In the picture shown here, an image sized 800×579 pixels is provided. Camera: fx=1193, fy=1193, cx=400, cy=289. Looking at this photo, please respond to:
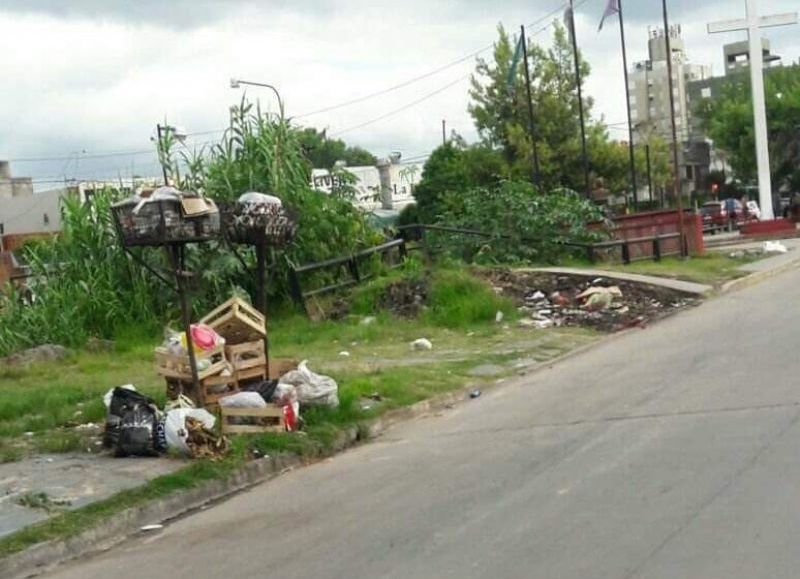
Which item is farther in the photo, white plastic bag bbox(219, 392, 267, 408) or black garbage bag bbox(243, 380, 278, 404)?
black garbage bag bbox(243, 380, 278, 404)

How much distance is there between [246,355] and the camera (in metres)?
13.4

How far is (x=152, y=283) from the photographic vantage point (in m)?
23.0

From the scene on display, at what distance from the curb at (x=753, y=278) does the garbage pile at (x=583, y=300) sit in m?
2.12

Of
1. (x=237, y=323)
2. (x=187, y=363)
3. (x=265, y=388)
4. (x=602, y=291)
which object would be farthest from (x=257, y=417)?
(x=602, y=291)

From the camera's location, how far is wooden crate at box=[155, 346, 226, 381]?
1273 cm

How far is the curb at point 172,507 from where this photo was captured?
27.5 feet

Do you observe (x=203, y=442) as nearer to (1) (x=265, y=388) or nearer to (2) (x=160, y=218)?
(1) (x=265, y=388)

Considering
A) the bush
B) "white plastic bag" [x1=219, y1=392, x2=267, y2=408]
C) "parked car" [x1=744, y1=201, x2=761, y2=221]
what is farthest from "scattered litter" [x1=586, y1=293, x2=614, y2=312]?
"parked car" [x1=744, y1=201, x2=761, y2=221]

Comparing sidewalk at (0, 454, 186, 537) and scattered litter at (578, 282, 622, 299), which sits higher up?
sidewalk at (0, 454, 186, 537)

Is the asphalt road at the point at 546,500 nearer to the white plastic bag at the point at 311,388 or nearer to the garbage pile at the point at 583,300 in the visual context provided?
the white plastic bag at the point at 311,388

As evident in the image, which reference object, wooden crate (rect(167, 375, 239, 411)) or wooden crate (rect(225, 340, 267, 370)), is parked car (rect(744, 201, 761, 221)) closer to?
wooden crate (rect(225, 340, 267, 370))

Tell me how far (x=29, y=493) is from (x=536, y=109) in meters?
48.1

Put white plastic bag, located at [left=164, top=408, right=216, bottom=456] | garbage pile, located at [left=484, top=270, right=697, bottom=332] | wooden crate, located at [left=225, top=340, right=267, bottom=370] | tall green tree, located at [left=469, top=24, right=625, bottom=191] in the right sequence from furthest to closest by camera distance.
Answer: tall green tree, located at [left=469, top=24, right=625, bottom=191]
garbage pile, located at [left=484, top=270, right=697, bottom=332]
wooden crate, located at [left=225, top=340, right=267, bottom=370]
white plastic bag, located at [left=164, top=408, right=216, bottom=456]

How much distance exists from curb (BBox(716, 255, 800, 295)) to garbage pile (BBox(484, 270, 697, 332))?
212cm
